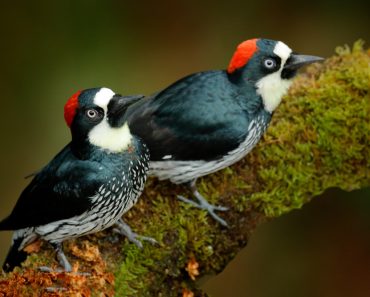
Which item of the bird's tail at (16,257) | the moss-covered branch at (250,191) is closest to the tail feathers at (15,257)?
the bird's tail at (16,257)

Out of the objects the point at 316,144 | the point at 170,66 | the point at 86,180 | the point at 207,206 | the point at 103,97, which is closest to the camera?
the point at 103,97

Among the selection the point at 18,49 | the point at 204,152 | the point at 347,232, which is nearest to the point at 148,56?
the point at 18,49

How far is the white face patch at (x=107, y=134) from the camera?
3.47 meters

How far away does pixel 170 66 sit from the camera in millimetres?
6906

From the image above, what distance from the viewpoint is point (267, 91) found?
162 inches

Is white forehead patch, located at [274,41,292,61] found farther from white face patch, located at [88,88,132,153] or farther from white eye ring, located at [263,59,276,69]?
white face patch, located at [88,88,132,153]

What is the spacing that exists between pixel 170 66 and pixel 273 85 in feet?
9.61

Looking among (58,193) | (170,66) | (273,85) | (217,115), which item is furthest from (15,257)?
(170,66)

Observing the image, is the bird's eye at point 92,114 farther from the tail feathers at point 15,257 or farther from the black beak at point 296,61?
the black beak at point 296,61

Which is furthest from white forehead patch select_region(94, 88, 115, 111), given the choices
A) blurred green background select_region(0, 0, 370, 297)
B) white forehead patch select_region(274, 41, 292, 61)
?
blurred green background select_region(0, 0, 370, 297)

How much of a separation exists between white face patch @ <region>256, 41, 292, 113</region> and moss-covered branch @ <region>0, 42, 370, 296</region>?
40 cm

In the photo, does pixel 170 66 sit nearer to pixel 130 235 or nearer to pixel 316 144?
pixel 316 144

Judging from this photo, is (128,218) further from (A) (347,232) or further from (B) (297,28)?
(B) (297,28)

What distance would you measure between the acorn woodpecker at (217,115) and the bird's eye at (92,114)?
1.95ft
